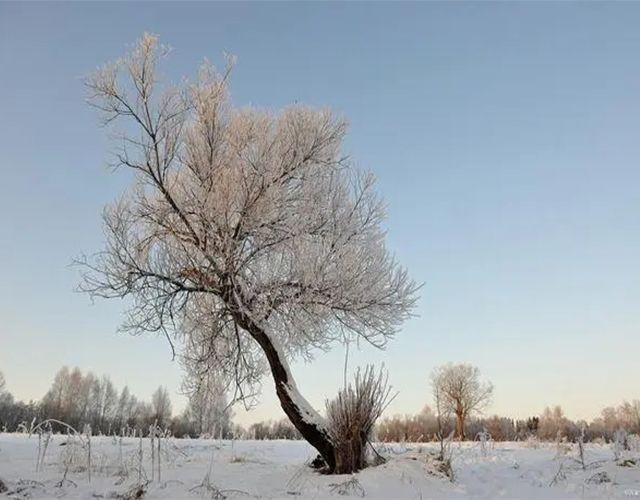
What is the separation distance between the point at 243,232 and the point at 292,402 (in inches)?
107

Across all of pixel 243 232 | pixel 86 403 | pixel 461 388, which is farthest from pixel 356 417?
pixel 86 403

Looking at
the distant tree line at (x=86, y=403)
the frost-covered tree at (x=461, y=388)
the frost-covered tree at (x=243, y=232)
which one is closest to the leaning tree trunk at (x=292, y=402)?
the frost-covered tree at (x=243, y=232)

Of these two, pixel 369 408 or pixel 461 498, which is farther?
pixel 369 408

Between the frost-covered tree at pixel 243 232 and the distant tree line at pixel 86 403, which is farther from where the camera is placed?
the distant tree line at pixel 86 403

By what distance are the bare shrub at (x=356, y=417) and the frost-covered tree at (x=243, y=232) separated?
1.61ft

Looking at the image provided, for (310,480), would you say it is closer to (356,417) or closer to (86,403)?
(356,417)

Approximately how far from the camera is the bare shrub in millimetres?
6465

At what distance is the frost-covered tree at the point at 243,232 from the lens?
25.7 feet

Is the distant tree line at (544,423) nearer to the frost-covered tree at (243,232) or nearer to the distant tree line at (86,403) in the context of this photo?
the frost-covered tree at (243,232)

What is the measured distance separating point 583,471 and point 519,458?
2.37m

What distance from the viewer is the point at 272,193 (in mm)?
8156

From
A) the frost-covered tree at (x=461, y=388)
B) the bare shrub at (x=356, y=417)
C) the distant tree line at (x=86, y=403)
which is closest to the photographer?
the bare shrub at (x=356, y=417)

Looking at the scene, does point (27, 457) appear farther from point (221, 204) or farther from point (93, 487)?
point (221, 204)

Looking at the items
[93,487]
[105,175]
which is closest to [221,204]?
[105,175]
